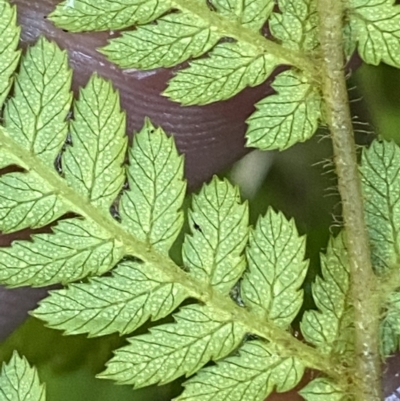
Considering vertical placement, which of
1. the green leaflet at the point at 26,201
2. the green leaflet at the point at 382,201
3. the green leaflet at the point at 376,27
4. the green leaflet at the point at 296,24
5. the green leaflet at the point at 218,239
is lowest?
the green leaflet at the point at 26,201

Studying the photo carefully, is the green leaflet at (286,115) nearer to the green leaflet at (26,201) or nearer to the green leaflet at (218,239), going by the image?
the green leaflet at (218,239)

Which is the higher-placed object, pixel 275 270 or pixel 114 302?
pixel 275 270

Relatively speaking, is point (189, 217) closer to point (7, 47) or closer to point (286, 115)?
point (286, 115)

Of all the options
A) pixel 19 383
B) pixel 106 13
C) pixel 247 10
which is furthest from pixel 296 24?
pixel 19 383

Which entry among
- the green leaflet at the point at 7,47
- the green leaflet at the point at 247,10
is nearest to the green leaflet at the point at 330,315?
the green leaflet at the point at 247,10

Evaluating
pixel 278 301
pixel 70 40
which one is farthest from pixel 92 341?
pixel 70 40

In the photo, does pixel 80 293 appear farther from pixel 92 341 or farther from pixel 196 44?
pixel 196 44
